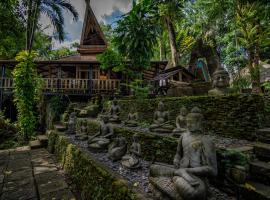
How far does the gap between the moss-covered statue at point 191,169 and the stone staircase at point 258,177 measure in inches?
27.6

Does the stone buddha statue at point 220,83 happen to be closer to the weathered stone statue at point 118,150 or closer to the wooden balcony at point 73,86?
the weathered stone statue at point 118,150

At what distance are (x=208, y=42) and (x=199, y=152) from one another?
14.4 meters

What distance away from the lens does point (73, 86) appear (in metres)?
13.7

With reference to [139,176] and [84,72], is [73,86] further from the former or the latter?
[139,176]

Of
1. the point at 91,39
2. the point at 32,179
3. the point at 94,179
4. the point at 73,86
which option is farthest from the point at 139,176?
the point at 91,39

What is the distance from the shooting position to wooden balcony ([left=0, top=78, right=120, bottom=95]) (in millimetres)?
13519

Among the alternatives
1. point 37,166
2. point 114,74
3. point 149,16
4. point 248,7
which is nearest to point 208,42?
point 149,16

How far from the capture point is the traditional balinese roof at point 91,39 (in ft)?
57.3

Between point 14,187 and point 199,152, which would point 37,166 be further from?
point 199,152

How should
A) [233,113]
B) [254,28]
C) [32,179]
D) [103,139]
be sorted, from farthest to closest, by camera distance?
[254,28] → [103,139] → [32,179] → [233,113]

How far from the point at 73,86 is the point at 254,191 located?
505 inches

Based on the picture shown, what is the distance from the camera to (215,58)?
610 inches

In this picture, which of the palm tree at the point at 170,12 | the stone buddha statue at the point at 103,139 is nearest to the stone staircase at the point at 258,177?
the stone buddha statue at the point at 103,139

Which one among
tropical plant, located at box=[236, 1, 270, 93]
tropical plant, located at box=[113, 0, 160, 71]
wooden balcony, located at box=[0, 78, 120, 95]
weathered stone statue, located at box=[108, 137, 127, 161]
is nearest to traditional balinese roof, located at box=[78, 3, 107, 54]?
wooden balcony, located at box=[0, 78, 120, 95]
